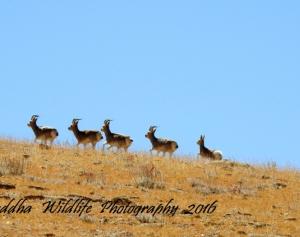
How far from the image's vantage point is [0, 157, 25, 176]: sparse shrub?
2140 centimetres

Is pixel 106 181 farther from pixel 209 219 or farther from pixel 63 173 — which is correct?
pixel 209 219

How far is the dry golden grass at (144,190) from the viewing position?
16.7 metres

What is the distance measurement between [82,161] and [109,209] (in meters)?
7.16

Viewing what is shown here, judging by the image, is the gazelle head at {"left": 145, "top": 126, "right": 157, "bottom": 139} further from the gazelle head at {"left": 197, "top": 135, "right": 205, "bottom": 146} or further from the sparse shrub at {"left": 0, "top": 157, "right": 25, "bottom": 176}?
the sparse shrub at {"left": 0, "top": 157, "right": 25, "bottom": 176}

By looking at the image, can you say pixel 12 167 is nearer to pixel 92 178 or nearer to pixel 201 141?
pixel 92 178

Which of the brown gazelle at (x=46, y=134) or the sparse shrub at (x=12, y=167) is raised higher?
the brown gazelle at (x=46, y=134)

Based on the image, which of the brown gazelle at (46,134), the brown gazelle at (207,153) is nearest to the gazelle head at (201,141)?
the brown gazelle at (207,153)

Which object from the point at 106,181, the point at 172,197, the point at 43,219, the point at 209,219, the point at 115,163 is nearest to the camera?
the point at 43,219

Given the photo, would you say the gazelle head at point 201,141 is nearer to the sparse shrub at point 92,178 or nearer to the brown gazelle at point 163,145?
the brown gazelle at point 163,145

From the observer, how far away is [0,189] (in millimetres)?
19188

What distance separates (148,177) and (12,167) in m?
3.96

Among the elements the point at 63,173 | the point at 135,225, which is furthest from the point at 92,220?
the point at 63,173

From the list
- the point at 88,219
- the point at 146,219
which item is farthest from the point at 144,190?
the point at 88,219

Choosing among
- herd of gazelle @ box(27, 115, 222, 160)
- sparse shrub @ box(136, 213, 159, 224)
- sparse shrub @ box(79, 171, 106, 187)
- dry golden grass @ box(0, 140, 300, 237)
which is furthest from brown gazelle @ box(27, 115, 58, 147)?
sparse shrub @ box(136, 213, 159, 224)
